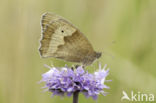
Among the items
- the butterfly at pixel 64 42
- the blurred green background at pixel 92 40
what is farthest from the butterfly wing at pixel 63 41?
the blurred green background at pixel 92 40

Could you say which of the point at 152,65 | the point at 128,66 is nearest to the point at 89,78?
the point at 128,66

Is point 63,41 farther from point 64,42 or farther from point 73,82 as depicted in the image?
point 73,82

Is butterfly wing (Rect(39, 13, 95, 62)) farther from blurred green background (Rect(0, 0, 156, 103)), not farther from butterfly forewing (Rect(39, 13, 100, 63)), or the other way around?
blurred green background (Rect(0, 0, 156, 103))

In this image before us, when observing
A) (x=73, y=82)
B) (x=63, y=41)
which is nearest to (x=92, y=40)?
(x=63, y=41)

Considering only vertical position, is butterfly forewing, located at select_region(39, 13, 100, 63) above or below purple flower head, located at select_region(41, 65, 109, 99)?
above

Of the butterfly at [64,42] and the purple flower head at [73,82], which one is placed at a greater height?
the butterfly at [64,42]

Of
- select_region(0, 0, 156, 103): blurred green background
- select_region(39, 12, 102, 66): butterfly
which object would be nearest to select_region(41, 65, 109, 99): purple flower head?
select_region(39, 12, 102, 66): butterfly

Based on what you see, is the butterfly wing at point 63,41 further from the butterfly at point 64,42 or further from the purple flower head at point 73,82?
the purple flower head at point 73,82

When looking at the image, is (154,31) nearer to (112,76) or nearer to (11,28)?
(112,76)
